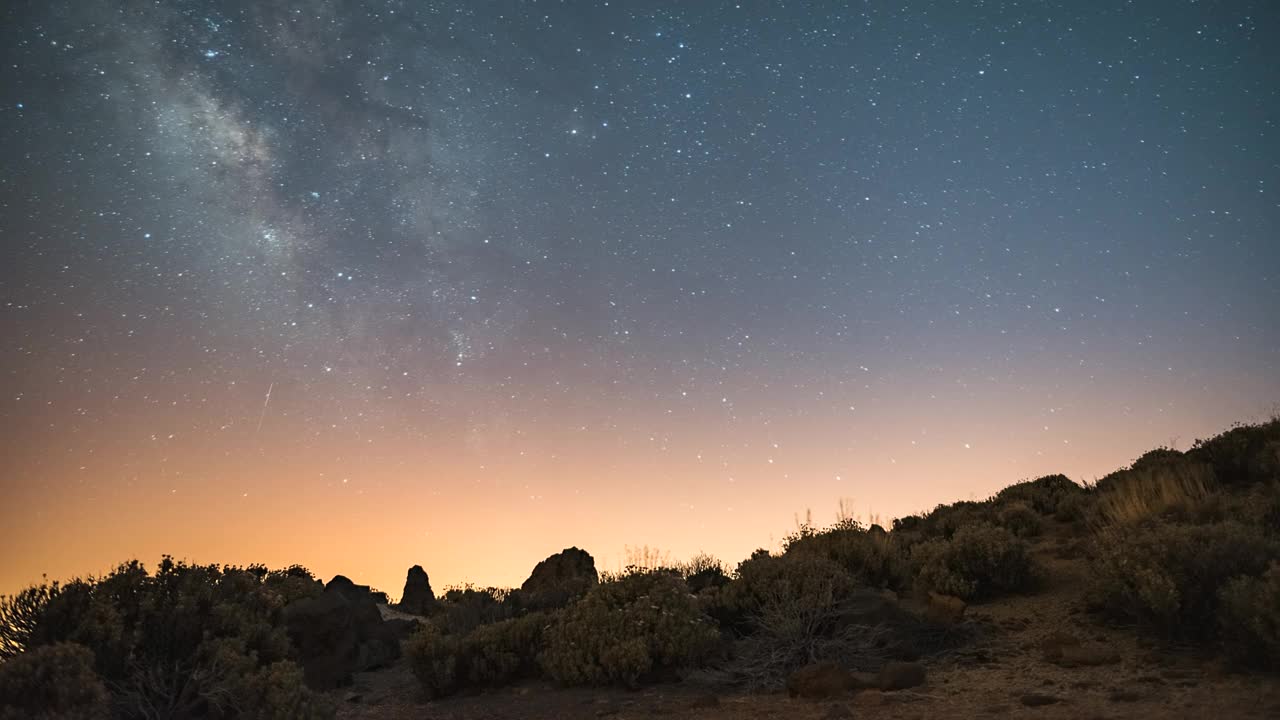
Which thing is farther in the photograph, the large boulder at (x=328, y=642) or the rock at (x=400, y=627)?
the rock at (x=400, y=627)

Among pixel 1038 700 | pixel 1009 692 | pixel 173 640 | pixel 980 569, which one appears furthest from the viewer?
pixel 980 569

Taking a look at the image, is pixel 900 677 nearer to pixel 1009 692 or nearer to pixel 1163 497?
pixel 1009 692

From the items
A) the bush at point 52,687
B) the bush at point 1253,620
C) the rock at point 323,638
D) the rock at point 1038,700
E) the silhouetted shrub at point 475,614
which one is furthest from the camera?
the silhouetted shrub at point 475,614

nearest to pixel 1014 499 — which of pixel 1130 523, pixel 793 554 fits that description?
pixel 1130 523

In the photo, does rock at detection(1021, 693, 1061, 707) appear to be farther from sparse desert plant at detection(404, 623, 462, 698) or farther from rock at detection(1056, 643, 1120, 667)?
sparse desert plant at detection(404, 623, 462, 698)

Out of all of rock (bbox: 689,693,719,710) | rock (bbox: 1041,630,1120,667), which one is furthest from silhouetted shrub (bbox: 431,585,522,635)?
rock (bbox: 1041,630,1120,667)

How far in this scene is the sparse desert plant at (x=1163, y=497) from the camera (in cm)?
1078

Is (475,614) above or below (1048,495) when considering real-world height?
below

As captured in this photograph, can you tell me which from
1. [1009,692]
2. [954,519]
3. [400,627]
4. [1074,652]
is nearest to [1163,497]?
[954,519]

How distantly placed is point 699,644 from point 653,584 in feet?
4.64

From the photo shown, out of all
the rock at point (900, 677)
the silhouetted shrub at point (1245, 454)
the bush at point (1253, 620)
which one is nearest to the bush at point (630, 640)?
the rock at point (900, 677)

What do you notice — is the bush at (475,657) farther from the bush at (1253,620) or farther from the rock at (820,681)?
the bush at (1253,620)

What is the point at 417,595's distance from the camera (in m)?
22.5

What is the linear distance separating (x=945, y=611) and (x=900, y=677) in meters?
2.16
